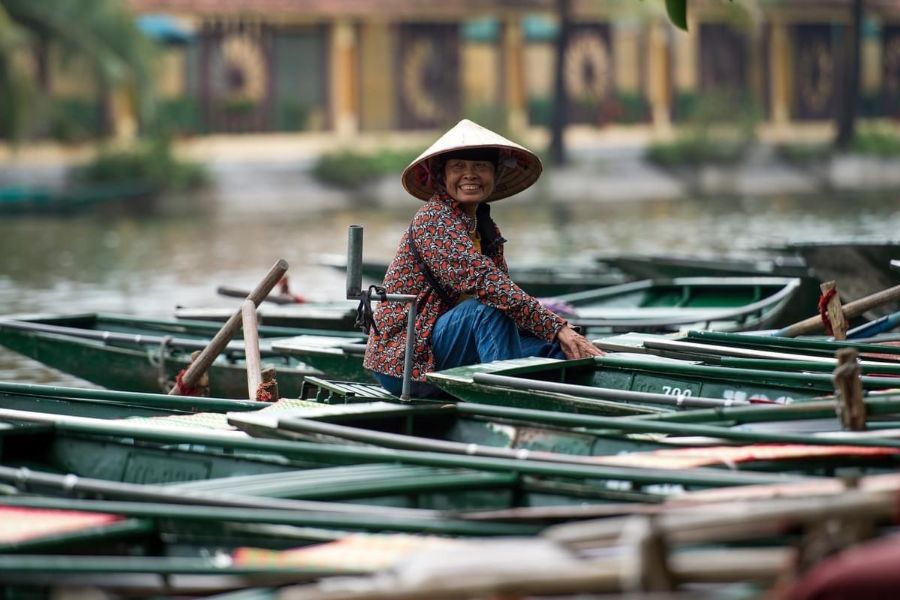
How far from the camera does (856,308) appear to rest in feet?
20.8

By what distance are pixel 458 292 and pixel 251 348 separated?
3.64ft

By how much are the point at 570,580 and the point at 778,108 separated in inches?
1196

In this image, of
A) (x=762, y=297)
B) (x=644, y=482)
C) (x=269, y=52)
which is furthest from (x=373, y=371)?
(x=269, y=52)

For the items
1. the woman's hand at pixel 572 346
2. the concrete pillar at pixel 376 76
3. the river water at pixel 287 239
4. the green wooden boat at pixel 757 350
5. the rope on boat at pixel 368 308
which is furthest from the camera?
the concrete pillar at pixel 376 76

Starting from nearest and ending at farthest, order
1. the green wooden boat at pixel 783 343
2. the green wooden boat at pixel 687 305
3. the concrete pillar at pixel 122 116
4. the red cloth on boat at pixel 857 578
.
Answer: the red cloth on boat at pixel 857 578 → the green wooden boat at pixel 783 343 → the green wooden boat at pixel 687 305 → the concrete pillar at pixel 122 116

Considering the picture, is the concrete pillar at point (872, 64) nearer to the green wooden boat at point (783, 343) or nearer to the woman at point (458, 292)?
the green wooden boat at point (783, 343)

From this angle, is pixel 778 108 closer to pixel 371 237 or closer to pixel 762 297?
pixel 371 237

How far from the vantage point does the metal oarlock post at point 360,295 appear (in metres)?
4.98

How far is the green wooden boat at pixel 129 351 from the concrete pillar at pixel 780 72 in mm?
25727

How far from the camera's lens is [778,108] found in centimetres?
3234

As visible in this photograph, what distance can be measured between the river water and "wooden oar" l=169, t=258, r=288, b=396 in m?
3.82

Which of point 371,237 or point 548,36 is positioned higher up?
point 548,36

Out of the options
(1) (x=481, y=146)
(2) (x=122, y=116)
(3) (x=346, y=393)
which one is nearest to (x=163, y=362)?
(3) (x=346, y=393)

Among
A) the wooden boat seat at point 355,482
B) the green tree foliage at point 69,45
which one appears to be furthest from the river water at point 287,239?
the wooden boat seat at point 355,482
